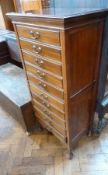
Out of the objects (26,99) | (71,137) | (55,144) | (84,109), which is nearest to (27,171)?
(55,144)

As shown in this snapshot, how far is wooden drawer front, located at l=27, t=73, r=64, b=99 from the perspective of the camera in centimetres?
103

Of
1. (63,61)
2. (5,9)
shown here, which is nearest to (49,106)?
(63,61)

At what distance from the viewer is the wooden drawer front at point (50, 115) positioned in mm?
1202

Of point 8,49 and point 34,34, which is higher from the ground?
point 34,34

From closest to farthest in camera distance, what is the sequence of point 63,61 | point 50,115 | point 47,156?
point 63,61
point 50,115
point 47,156

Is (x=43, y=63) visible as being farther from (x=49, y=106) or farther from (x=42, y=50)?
(x=49, y=106)

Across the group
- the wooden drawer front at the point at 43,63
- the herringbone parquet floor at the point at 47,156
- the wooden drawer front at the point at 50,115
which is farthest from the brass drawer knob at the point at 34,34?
the herringbone parquet floor at the point at 47,156

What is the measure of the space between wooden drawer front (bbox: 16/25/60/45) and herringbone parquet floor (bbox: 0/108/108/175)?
1076mm

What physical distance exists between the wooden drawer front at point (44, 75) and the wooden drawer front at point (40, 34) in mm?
229

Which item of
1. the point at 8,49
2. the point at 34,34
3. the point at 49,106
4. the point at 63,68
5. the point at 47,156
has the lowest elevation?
the point at 47,156

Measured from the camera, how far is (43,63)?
1.00 m

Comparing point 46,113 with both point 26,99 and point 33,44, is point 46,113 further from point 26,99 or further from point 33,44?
point 33,44

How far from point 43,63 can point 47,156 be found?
93 cm

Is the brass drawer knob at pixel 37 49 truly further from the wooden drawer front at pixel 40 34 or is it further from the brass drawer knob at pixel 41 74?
the brass drawer knob at pixel 41 74
